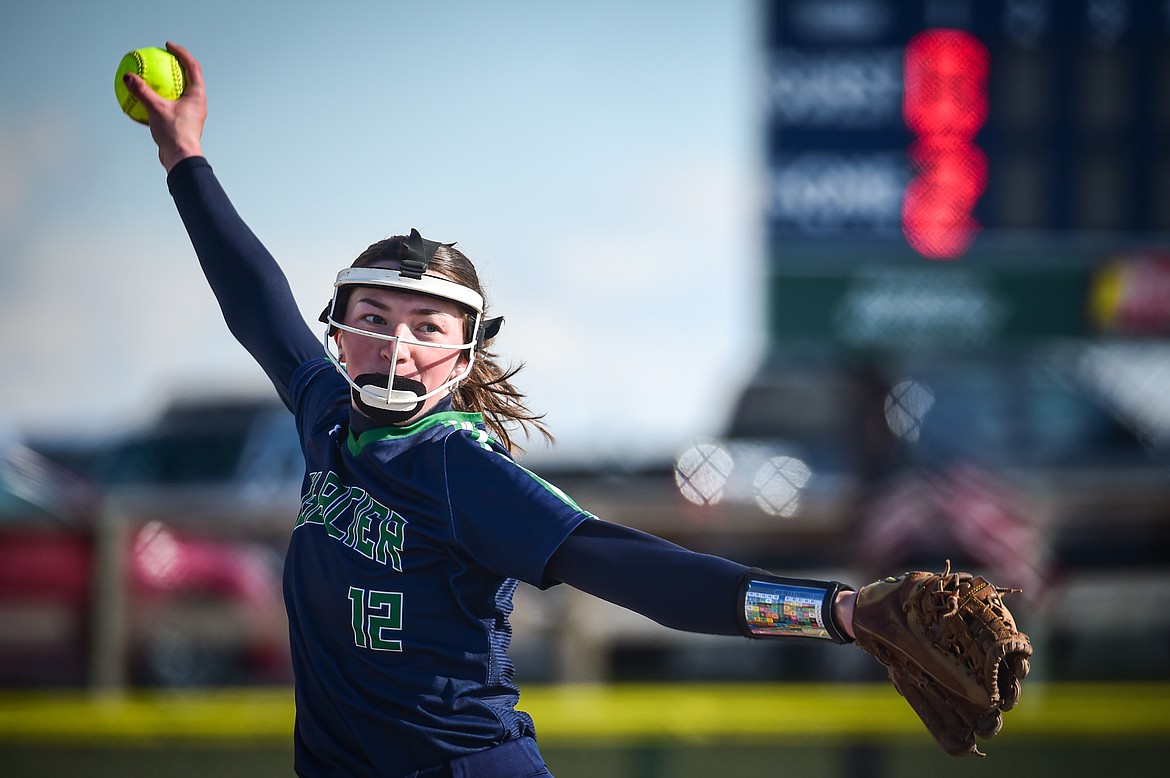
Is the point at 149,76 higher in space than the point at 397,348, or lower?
higher

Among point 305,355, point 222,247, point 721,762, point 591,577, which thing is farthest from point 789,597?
point 721,762

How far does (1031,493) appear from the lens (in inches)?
264

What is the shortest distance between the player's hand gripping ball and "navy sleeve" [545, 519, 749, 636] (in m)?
1.54

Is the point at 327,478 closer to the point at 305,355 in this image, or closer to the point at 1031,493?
the point at 305,355

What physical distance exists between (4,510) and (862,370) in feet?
17.9

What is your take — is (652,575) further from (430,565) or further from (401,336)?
(401,336)

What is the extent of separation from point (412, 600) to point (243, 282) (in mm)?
973

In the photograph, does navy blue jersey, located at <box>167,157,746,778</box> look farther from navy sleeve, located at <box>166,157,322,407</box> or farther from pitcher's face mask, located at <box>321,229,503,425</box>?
navy sleeve, located at <box>166,157,322,407</box>

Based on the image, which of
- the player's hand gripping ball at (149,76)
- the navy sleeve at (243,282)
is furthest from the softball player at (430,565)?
the player's hand gripping ball at (149,76)

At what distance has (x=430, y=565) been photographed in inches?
83.6

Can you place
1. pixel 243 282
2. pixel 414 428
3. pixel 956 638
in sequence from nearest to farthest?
pixel 956 638 < pixel 414 428 < pixel 243 282

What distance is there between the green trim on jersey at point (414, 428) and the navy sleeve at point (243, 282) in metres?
0.52

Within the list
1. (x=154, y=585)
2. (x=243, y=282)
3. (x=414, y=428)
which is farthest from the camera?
(x=154, y=585)

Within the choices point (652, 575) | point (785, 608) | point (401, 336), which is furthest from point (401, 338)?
point (785, 608)
